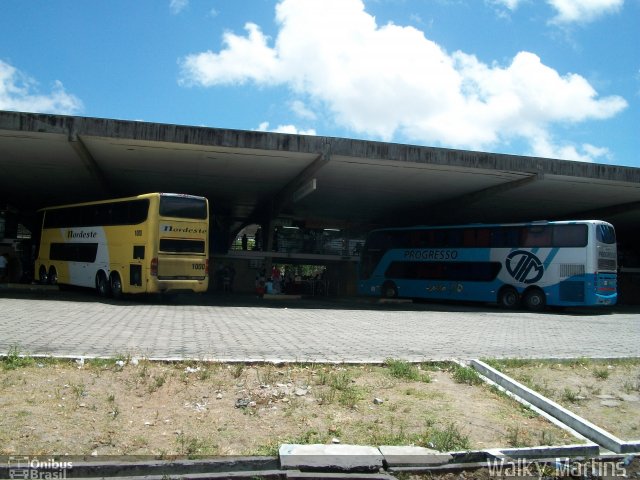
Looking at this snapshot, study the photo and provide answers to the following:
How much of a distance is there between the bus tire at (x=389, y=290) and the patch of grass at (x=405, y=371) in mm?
18415

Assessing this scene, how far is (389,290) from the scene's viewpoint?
25797mm

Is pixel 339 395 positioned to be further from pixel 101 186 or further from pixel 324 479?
pixel 101 186

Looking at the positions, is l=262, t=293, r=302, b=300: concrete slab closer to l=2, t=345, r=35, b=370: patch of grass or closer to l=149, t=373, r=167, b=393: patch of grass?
l=2, t=345, r=35, b=370: patch of grass

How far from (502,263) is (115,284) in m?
14.5

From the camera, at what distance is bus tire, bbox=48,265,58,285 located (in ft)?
71.7

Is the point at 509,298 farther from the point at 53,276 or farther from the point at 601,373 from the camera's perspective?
the point at 53,276

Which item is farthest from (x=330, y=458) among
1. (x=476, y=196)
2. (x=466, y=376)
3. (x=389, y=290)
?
(x=389, y=290)

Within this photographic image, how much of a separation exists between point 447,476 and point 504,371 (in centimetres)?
292

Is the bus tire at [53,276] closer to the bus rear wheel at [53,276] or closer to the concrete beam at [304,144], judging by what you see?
the bus rear wheel at [53,276]

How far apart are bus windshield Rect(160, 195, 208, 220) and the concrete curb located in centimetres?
1211

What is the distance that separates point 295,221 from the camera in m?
32.4

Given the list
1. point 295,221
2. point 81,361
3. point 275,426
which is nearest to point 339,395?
point 275,426

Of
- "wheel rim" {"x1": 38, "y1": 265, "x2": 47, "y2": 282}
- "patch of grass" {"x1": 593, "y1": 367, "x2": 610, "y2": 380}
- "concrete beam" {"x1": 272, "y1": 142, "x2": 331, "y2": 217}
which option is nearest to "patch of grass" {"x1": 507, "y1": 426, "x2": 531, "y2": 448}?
"patch of grass" {"x1": 593, "y1": 367, "x2": 610, "y2": 380}

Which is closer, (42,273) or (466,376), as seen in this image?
(466,376)
